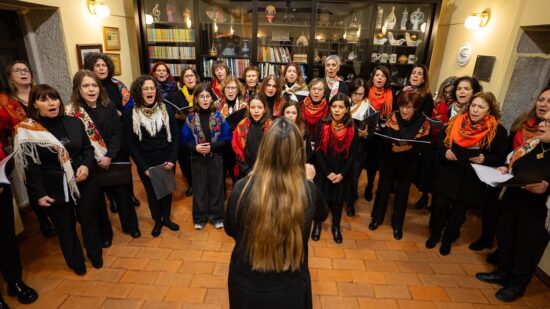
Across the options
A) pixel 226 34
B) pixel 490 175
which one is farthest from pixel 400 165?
pixel 226 34

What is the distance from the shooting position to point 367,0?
174 inches

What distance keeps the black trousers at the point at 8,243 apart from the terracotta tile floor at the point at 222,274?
20 cm

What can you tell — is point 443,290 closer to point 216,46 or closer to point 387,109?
point 387,109

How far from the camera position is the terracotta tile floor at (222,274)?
2.15 metres

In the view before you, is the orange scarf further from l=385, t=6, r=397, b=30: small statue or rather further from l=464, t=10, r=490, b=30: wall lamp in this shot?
l=385, t=6, r=397, b=30: small statue

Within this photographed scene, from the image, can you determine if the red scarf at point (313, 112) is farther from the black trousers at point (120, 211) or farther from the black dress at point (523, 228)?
the black trousers at point (120, 211)

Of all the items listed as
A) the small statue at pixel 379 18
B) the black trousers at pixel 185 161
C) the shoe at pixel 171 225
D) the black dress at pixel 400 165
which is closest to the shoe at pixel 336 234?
the black dress at pixel 400 165

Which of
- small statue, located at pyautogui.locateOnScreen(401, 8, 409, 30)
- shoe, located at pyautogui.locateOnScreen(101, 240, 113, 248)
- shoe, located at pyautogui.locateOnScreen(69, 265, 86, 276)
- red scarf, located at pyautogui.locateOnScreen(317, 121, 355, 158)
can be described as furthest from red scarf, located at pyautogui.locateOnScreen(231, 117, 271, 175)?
small statue, located at pyautogui.locateOnScreen(401, 8, 409, 30)

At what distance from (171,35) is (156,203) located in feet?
10.7

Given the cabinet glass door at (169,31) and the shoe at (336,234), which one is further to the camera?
the cabinet glass door at (169,31)

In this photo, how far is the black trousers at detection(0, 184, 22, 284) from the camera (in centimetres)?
193

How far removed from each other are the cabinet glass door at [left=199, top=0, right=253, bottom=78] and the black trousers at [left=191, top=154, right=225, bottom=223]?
263 centimetres

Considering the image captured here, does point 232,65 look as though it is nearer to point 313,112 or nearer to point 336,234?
point 313,112

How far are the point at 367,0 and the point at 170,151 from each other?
3670mm
